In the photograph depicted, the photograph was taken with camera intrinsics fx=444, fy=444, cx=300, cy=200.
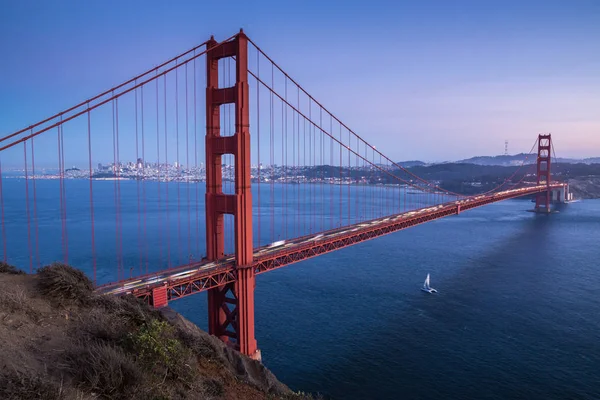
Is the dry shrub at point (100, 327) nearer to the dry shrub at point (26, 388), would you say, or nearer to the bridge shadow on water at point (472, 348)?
the dry shrub at point (26, 388)

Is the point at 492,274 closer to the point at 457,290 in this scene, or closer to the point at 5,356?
the point at 457,290

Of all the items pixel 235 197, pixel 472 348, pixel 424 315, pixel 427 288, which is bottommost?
pixel 472 348

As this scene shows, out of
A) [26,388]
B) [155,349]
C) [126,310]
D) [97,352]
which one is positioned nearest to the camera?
[26,388]

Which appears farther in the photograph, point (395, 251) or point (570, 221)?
point (570, 221)

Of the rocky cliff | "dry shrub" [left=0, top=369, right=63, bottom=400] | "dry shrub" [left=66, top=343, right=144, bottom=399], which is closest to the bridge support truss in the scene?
the rocky cliff

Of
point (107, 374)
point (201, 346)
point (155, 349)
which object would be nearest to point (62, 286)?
point (201, 346)

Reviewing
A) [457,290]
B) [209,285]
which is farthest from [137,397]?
[457,290]

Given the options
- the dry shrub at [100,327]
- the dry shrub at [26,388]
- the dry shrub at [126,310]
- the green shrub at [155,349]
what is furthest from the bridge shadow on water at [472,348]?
the dry shrub at [26,388]

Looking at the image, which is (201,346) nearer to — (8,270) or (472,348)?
(8,270)
